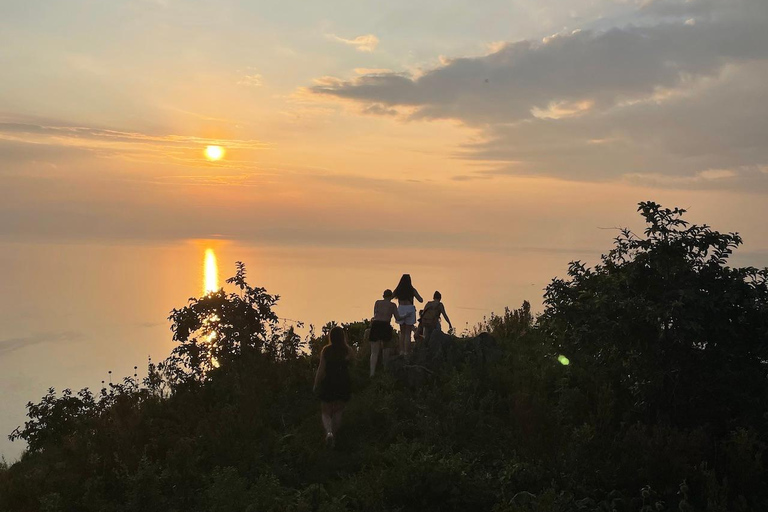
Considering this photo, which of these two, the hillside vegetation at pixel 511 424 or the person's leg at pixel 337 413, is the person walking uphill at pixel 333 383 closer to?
the person's leg at pixel 337 413

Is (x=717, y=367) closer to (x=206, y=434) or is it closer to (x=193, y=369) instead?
(x=206, y=434)

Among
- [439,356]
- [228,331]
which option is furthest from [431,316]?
[228,331]

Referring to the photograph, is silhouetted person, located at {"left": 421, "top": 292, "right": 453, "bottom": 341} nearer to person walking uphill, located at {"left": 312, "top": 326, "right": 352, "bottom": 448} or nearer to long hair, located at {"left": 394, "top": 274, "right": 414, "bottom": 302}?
long hair, located at {"left": 394, "top": 274, "right": 414, "bottom": 302}

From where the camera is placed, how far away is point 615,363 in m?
13.9

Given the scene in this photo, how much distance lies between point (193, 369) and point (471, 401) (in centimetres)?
673

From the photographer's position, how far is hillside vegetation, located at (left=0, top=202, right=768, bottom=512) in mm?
10719

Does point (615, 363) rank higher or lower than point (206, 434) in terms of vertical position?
higher

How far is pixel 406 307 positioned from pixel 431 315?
2.91 ft

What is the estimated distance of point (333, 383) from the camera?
1351 cm

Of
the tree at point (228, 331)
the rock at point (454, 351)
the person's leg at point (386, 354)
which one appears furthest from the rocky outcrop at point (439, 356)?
Answer: the tree at point (228, 331)

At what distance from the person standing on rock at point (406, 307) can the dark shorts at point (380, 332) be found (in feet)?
2.79

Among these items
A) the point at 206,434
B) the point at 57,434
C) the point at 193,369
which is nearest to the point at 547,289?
the point at 206,434

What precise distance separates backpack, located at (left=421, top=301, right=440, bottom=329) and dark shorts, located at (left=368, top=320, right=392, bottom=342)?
5.59 feet

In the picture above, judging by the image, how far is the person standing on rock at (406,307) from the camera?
57.9 ft
